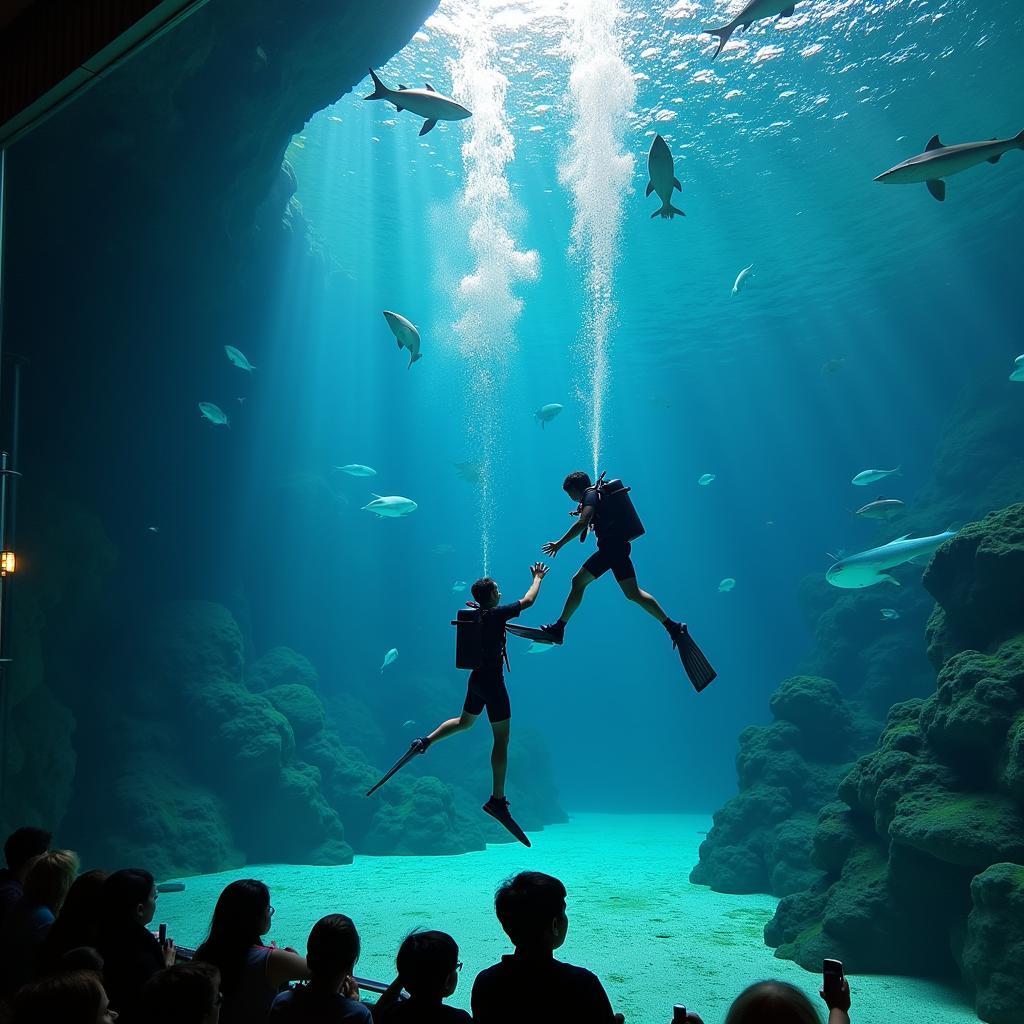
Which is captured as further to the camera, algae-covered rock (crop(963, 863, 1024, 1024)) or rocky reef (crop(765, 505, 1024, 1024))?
rocky reef (crop(765, 505, 1024, 1024))

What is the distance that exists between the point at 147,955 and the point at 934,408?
49.6 m

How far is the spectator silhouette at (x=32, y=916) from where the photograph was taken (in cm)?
319

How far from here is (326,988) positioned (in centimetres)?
246

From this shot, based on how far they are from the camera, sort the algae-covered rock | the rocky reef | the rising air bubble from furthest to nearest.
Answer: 1. the rising air bubble
2. the rocky reef
3. the algae-covered rock

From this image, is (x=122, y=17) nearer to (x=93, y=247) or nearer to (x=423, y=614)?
(x=93, y=247)

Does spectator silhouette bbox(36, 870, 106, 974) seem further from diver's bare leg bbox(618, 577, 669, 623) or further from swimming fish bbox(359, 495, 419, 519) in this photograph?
swimming fish bbox(359, 495, 419, 519)

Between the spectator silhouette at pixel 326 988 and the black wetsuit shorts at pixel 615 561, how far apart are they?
3222 mm

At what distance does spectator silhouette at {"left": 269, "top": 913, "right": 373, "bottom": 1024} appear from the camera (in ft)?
7.80

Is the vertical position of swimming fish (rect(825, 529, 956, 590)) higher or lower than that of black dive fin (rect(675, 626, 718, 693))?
higher

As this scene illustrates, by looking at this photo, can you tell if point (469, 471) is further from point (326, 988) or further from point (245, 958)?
point (326, 988)

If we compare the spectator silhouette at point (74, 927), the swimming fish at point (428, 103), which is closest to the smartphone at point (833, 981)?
the spectator silhouette at point (74, 927)

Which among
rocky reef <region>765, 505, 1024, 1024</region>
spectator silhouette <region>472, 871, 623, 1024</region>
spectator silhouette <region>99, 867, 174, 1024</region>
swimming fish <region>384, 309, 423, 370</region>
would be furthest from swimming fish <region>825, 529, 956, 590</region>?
spectator silhouette <region>99, 867, 174, 1024</region>

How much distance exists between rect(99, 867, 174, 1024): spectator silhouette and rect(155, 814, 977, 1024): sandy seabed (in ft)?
6.83

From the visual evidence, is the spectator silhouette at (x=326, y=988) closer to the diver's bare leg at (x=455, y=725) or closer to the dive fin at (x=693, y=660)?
the diver's bare leg at (x=455, y=725)
